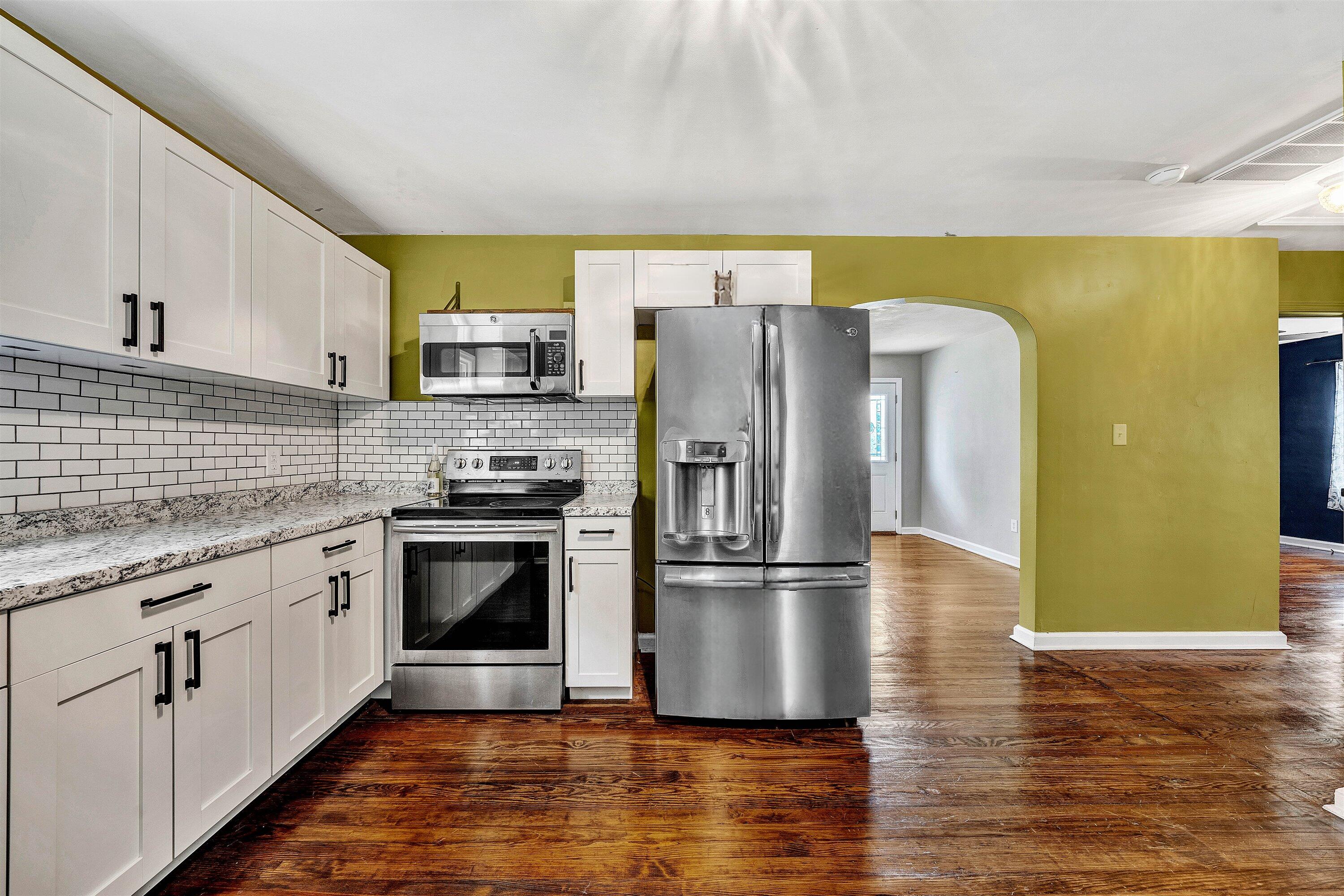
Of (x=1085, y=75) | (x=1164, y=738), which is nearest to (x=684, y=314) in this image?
(x=1085, y=75)

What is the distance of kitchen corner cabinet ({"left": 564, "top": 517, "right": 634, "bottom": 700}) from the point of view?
2576mm

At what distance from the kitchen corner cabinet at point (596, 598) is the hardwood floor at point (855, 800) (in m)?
0.20

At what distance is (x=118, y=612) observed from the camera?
1.31m

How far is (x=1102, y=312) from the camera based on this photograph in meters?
3.37

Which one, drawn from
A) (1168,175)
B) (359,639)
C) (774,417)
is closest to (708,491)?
(774,417)

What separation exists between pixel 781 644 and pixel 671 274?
70.9 inches

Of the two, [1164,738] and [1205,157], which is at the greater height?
[1205,157]

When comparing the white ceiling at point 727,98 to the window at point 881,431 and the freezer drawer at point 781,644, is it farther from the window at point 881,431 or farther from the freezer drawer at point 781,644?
the window at point 881,431

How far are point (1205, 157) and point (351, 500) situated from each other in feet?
13.6

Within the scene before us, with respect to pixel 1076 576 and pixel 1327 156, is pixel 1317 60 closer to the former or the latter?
pixel 1327 156

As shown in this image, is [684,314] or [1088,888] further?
[684,314]

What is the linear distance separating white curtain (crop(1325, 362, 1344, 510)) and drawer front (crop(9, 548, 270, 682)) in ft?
30.5

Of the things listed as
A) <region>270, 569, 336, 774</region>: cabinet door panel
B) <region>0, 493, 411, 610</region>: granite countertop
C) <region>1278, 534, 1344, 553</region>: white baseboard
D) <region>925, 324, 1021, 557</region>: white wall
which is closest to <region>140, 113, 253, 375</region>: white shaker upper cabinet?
<region>0, 493, 411, 610</region>: granite countertop

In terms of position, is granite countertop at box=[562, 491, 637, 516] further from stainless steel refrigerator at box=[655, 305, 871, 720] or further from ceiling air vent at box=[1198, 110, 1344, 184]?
ceiling air vent at box=[1198, 110, 1344, 184]
